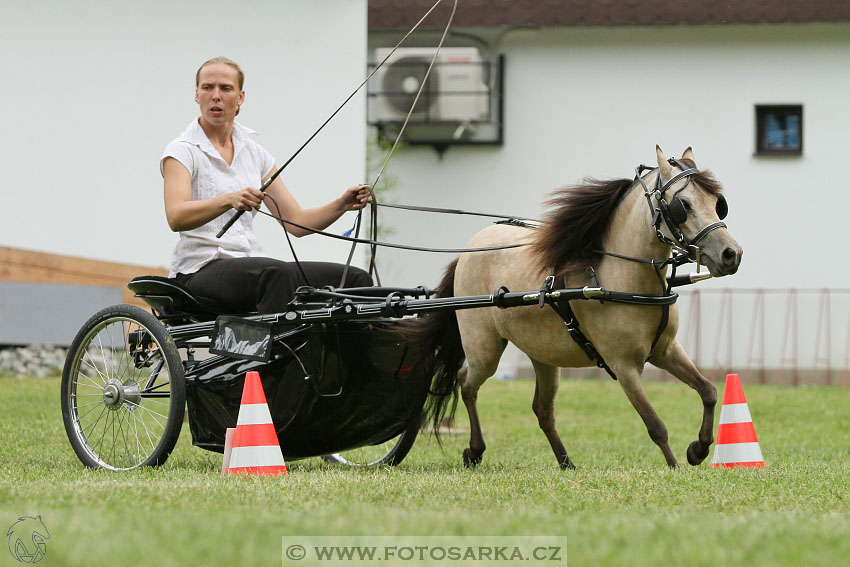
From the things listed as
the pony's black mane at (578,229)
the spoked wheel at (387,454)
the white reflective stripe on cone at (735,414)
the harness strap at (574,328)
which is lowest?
the spoked wheel at (387,454)

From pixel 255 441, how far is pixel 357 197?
1351 millimetres

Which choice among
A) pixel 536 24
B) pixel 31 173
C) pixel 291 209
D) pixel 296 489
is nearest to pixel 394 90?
pixel 536 24

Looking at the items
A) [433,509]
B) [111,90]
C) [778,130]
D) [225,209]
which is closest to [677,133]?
[778,130]

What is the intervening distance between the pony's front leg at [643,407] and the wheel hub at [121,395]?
218 centimetres

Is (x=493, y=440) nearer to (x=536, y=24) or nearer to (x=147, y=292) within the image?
(x=147, y=292)

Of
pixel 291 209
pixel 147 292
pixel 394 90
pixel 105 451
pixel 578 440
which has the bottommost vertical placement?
pixel 578 440

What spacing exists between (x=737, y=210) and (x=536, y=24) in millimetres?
3531

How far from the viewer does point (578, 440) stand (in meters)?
8.67

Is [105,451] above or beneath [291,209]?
beneath

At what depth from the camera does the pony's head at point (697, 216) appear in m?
4.79

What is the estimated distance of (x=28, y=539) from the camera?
313 cm

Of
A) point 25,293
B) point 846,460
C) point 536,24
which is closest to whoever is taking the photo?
point 846,460

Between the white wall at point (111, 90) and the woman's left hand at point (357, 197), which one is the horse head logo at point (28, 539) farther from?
the white wall at point (111, 90)

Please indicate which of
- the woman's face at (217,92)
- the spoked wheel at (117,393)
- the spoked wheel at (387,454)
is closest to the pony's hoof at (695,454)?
the spoked wheel at (387,454)
